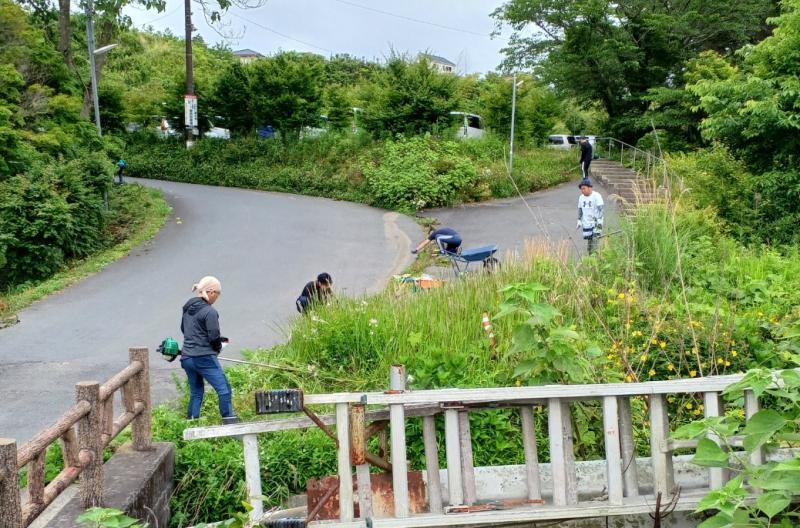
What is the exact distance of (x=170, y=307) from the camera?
12227 millimetres

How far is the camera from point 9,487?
391 cm

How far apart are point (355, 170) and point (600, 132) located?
10.6 meters

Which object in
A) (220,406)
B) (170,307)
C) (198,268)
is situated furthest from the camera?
(198,268)

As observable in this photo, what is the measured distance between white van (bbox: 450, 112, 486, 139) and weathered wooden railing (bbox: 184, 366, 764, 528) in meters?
20.6

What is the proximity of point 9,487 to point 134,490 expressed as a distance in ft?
4.57

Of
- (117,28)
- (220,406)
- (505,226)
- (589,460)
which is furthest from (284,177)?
(589,460)

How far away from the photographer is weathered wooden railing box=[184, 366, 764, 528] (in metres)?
4.71

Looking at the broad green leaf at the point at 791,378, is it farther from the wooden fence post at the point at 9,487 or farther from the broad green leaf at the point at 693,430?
the wooden fence post at the point at 9,487

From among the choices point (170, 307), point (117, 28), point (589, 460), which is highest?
point (117, 28)

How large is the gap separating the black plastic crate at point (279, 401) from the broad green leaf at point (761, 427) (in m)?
2.55

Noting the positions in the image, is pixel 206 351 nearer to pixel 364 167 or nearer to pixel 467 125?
pixel 364 167

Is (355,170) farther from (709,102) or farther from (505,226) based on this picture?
(709,102)

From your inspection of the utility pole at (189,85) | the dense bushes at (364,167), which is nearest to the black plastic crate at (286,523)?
the dense bushes at (364,167)

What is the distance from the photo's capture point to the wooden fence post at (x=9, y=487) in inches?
152
